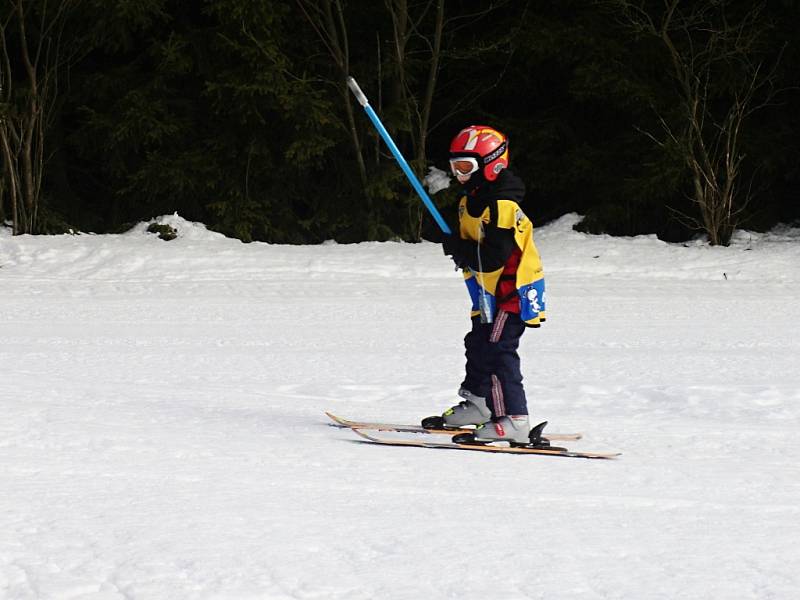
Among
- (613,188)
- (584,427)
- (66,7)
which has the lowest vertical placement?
(584,427)

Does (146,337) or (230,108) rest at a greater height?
(230,108)

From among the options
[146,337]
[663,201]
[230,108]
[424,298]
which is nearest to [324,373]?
[146,337]

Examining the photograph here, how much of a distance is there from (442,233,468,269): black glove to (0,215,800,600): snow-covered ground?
3.14ft

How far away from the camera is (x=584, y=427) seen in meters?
6.71

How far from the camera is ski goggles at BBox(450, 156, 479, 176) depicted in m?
6.02

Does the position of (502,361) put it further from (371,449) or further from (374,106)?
(374,106)

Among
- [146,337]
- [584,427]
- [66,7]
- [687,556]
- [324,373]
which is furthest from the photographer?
[66,7]

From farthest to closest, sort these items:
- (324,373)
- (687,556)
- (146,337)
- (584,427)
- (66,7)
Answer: (66,7) < (146,337) < (324,373) < (584,427) < (687,556)

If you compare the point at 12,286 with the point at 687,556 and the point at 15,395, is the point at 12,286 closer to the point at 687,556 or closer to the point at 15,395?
the point at 15,395

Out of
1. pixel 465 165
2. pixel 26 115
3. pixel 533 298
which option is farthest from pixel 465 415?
pixel 26 115

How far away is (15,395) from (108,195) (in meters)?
14.3

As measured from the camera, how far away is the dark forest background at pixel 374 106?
58.3ft

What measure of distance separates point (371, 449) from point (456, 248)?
108cm

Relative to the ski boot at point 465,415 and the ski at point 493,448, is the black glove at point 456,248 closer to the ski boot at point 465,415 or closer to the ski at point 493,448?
the ski boot at point 465,415
